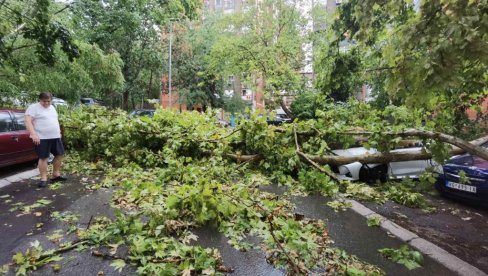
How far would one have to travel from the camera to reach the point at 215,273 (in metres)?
→ 2.94

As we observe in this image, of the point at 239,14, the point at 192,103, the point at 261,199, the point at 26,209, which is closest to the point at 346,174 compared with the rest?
the point at 261,199

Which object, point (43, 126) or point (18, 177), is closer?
point (43, 126)

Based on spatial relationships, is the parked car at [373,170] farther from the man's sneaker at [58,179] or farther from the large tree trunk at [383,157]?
the man's sneaker at [58,179]

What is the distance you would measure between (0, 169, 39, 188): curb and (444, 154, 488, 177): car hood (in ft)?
29.8

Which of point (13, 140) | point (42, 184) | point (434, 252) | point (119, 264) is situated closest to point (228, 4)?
point (13, 140)

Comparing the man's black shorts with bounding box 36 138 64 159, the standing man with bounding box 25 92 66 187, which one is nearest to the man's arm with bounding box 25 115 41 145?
the standing man with bounding box 25 92 66 187

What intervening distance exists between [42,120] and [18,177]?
1.82 metres

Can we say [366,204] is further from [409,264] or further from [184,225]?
[184,225]

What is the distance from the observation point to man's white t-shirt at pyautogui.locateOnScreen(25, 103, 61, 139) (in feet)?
18.6

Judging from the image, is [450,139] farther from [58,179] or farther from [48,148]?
[58,179]

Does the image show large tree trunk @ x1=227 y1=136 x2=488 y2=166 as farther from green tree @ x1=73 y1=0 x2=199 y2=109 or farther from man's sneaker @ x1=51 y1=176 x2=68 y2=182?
green tree @ x1=73 y1=0 x2=199 y2=109

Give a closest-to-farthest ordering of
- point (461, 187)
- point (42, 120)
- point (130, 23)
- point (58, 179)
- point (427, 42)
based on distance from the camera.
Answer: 1. point (427, 42)
2. point (42, 120)
3. point (58, 179)
4. point (461, 187)
5. point (130, 23)

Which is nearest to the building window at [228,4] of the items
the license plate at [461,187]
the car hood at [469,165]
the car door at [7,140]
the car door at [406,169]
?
the car door at [406,169]

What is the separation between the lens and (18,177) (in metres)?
6.62
